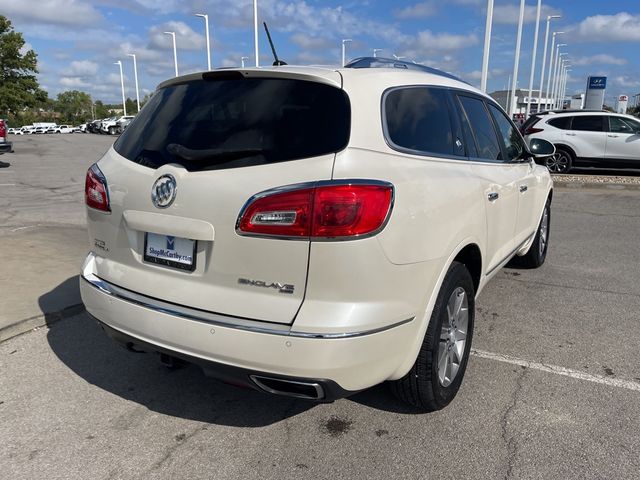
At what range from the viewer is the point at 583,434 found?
2.77 meters

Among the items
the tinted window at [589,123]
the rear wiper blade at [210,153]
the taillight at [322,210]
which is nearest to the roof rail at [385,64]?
the rear wiper blade at [210,153]

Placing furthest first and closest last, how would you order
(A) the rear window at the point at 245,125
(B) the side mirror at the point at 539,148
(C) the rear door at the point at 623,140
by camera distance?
1. (C) the rear door at the point at 623,140
2. (B) the side mirror at the point at 539,148
3. (A) the rear window at the point at 245,125

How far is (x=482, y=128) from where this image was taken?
3754mm

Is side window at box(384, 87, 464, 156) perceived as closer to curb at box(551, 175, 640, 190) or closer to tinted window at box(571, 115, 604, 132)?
curb at box(551, 175, 640, 190)

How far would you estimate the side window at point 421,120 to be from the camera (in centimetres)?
260

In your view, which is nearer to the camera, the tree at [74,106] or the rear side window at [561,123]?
the rear side window at [561,123]

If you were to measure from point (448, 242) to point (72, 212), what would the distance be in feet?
25.2

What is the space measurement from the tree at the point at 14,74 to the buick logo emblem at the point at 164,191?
6480cm

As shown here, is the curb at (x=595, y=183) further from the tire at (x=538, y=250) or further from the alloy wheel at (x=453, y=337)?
the alloy wheel at (x=453, y=337)

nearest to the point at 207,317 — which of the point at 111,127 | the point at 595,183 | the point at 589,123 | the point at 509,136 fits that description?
the point at 509,136

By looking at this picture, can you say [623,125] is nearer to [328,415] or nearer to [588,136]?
[588,136]

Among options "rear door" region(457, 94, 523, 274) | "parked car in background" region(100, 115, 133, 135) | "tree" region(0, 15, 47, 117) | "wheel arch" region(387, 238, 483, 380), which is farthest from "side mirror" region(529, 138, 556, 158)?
"tree" region(0, 15, 47, 117)

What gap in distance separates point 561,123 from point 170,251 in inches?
546

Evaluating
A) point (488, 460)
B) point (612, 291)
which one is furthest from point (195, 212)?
point (612, 291)
